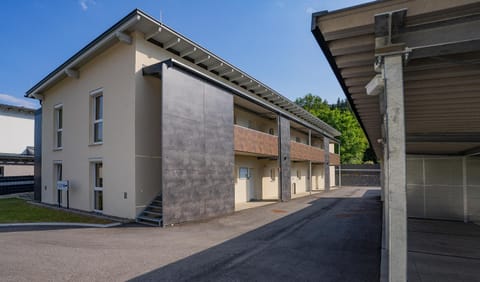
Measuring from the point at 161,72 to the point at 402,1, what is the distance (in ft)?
28.8

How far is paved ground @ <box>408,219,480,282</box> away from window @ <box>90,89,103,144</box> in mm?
12216

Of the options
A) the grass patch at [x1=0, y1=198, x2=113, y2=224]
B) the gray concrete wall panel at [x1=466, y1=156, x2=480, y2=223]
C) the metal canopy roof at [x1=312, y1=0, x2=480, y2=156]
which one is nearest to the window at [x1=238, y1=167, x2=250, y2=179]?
the grass patch at [x1=0, y1=198, x2=113, y2=224]

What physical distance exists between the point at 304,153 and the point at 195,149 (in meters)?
14.5

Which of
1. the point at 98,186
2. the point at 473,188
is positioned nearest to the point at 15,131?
the point at 98,186

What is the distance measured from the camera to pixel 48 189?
51.2 feet

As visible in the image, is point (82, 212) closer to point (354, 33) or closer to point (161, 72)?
point (161, 72)

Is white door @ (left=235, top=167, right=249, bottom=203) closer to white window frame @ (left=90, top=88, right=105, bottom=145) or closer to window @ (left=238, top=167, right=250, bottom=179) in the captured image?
window @ (left=238, top=167, right=250, bottom=179)

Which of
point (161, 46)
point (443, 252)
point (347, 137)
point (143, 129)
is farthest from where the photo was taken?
point (347, 137)

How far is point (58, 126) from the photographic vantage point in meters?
15.7

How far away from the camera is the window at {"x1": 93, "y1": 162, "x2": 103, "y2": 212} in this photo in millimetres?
12234

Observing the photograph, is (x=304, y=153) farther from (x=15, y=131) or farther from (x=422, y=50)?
(x=15, y=131)

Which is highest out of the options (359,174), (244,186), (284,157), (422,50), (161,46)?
(161,46)

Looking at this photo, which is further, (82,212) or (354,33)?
(82,212)

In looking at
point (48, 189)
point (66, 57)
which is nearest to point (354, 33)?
point (66, 57)
